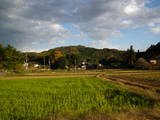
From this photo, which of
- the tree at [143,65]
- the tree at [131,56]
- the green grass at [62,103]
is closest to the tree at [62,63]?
the tree at [131,56]

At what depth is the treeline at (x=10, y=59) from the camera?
55756mm

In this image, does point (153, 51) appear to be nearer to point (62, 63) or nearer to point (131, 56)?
point (131, 56)

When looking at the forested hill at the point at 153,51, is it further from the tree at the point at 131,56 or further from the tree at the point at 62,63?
the tree at the point at 62,63

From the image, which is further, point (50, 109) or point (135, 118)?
point (50, 109)

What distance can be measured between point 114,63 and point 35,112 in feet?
337

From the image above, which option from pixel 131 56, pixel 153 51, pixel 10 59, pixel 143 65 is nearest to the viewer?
pixel 10 59

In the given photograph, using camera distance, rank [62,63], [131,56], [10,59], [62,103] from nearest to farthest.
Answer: [62,103] < [10,59] < [131,56] < [62,63]

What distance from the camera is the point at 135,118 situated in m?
7.11

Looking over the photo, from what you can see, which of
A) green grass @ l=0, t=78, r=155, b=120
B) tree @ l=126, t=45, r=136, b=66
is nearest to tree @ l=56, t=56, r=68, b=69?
tree @ l=126, t=45, r=136, b=66

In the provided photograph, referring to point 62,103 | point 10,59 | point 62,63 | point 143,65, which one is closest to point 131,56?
point 143,65

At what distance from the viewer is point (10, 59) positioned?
5675 centimetres

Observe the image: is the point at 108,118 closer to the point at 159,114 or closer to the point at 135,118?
the point at 135,118

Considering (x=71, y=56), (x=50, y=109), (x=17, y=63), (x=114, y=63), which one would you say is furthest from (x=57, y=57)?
(x=50, y=109)

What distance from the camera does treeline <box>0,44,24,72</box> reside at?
2195 inches
